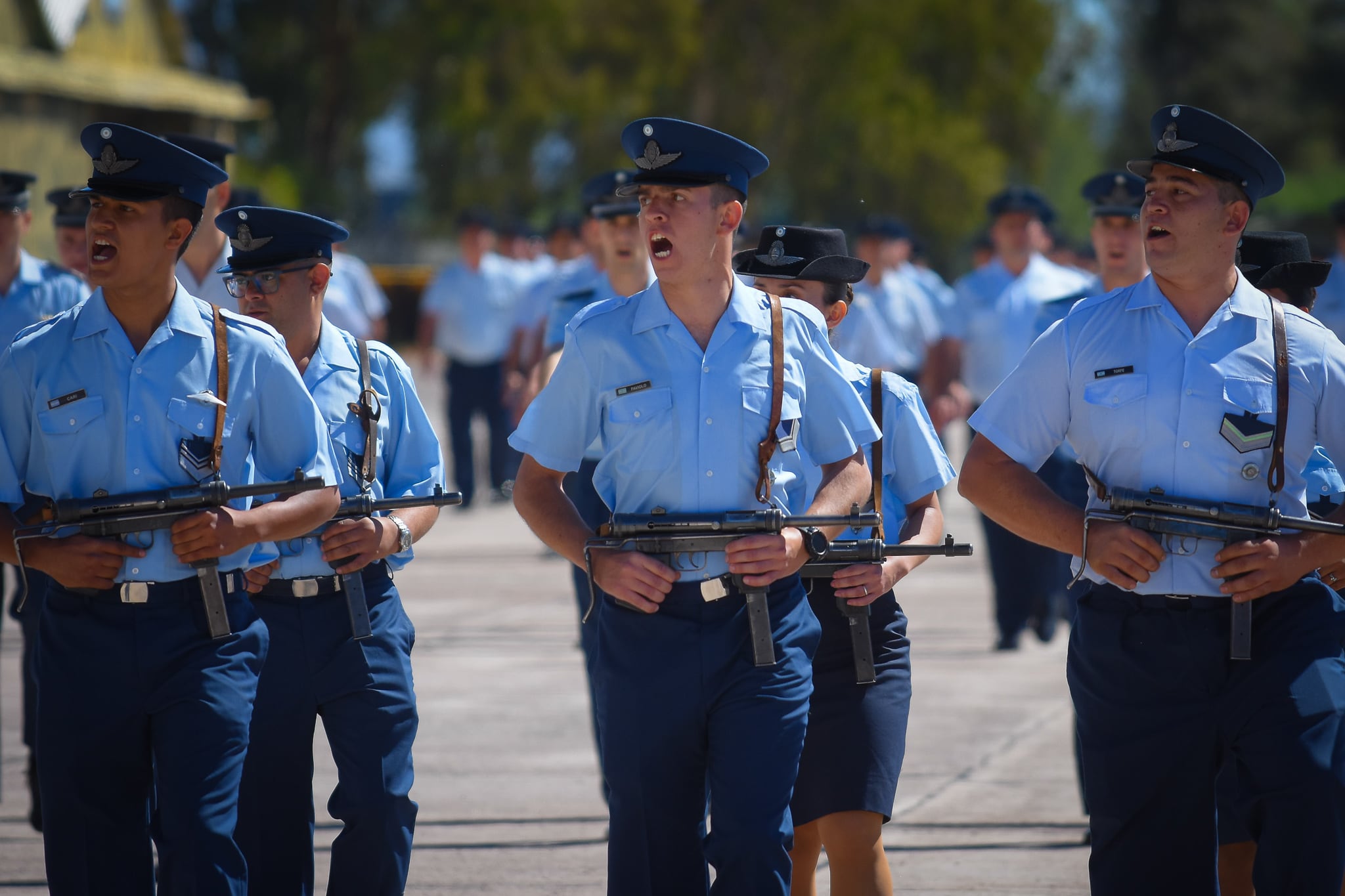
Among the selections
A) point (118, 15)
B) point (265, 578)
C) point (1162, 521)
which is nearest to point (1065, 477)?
point (1162, 521)

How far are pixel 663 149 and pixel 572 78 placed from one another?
37.1 metres

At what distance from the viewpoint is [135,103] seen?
25734 millimetres

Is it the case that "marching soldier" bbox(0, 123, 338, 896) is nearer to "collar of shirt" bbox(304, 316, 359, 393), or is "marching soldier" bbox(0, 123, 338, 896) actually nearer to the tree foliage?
"collar of shirt" bbox(304, 316, 359, 393)

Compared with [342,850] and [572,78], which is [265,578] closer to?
[342,850]

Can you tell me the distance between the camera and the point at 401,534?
16.7ft

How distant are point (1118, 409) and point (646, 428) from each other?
3.80 ft

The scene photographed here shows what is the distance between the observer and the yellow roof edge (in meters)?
22.5

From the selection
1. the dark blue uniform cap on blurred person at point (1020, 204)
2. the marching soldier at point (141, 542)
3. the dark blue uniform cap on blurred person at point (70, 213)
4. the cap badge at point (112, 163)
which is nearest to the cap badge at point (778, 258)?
the marching soldier at point (141, 542)

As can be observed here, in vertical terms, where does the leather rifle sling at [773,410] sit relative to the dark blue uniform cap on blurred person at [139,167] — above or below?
below

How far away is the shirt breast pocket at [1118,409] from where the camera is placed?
Result: 14.0 ft

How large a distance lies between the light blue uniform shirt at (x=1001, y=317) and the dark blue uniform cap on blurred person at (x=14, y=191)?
5.49 meters

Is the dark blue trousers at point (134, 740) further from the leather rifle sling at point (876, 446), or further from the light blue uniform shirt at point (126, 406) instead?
the leather rifle sling at point (876, 446)

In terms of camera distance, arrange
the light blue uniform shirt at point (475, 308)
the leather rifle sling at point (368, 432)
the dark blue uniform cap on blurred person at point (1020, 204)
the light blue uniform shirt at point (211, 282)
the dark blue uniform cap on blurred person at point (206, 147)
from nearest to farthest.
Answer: the leather rifle sling at point (368, 432), the light blue uniform shirt at point (211, 282), the dark blue uniform cap on blurred person at point (206, 147), the dark blue uniform cap on blurred person at point (1020, 204), the light blue uniform shirt at point (475, 308)

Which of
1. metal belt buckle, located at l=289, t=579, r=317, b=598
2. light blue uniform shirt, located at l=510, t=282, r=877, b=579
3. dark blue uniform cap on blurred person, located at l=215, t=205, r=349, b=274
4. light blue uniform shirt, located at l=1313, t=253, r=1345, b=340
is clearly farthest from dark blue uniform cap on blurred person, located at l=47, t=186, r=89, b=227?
light blue uniform shirt, located at l=1313, t=253, r=1345, b=340
